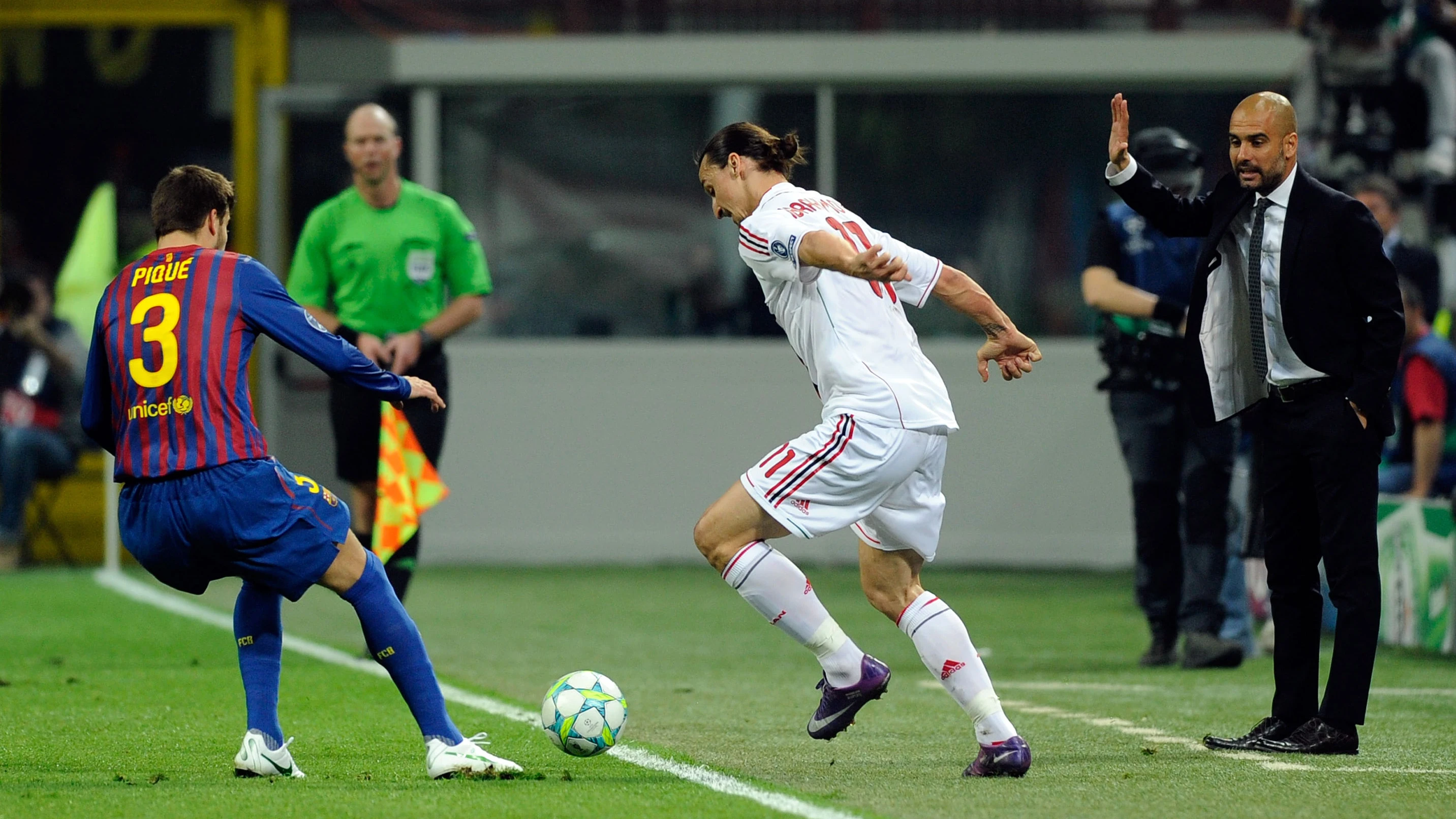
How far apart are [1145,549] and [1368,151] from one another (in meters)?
4.54

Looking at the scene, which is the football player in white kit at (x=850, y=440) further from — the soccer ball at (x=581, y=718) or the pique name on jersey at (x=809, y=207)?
the soccer ball at (x=581, y=718)

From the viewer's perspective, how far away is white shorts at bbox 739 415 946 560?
17.5 ft

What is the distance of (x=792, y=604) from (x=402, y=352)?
10.6 ft

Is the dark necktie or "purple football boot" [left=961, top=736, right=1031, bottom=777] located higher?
the dark necktie

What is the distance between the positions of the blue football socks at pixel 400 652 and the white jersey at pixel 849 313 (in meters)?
1.29

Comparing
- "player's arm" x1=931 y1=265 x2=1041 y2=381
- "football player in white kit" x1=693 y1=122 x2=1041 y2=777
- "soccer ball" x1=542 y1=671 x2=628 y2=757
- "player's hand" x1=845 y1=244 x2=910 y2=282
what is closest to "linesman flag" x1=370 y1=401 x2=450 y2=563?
"soccer ball" x1=542 y1=671 x2=628 y2=757

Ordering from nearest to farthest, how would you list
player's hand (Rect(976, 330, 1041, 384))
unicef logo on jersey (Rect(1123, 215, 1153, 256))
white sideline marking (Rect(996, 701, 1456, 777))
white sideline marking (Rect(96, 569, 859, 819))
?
white sideline marking (Rect(96, 569, 859, 819)) → player's hand (Rect(976, 330, 1041, 384)) → white sideline marking (Rect(996, 701, 1456, 777)) → unicef logo on jersey (Rect(1123, 215, 1153, 256))

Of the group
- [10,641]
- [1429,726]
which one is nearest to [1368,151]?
[1429,726]

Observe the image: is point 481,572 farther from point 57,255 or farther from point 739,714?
point 739,714

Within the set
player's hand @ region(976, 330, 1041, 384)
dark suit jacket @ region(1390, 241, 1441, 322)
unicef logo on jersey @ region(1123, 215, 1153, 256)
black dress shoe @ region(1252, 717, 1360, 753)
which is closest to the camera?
player's hand @ region(976, 330, 1041, 384)

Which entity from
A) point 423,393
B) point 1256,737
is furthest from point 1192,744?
point 423,393

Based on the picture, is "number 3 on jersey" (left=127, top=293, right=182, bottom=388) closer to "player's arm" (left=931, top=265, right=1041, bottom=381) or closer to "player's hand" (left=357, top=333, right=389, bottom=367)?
"player's arm" (left=931, top=265, right=1041, bottom=381)

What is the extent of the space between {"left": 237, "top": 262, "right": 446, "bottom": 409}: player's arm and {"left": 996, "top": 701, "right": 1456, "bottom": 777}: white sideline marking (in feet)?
8.59

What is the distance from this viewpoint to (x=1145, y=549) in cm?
854
